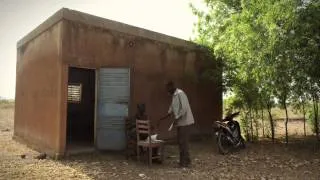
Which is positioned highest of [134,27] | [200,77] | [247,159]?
[134,27]

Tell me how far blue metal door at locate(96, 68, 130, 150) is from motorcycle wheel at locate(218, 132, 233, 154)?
2.82m

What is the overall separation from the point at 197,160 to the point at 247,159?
1.42 metres

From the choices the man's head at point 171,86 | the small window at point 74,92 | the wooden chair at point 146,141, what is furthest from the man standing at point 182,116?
the small window at point 74,92

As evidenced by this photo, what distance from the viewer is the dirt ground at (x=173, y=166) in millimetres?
7746

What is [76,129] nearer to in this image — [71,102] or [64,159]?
[71,102]

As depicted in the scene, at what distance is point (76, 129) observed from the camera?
13891mm

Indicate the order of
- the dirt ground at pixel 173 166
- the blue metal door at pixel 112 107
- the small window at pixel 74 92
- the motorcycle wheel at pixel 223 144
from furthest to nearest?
the small window at pixel 74 92
the motorcycle wheel at pixel 223 144
the blue metal door at pixel 112 107
the dirt ground at pixel 173 166

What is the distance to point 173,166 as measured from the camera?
881cm

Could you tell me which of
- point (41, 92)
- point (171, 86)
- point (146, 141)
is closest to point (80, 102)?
point (41, 92)

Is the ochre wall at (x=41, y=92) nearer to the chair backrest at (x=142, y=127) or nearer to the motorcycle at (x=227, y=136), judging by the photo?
the chair backrest at (x=142, y=127)

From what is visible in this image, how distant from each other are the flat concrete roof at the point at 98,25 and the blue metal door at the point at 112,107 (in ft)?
4.03

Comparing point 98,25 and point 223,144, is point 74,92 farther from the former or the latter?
point 223,144

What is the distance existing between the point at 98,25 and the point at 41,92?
2.52 meters

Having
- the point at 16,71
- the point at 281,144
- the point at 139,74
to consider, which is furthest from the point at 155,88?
the point at 16,71
